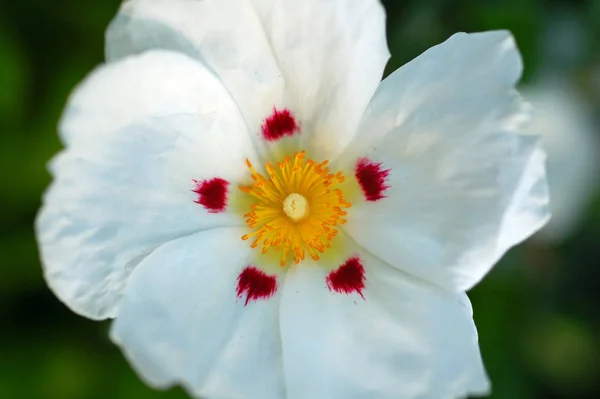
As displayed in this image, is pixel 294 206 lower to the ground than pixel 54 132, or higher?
lower

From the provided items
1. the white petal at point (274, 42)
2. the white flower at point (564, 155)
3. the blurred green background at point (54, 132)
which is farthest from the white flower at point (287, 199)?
the white flower at point (564, 155)

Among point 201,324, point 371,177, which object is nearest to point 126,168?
point 201,324

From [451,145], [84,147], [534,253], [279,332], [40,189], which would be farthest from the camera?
[534,253]

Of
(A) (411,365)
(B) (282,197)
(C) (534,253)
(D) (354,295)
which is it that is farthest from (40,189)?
(C) (534,253)

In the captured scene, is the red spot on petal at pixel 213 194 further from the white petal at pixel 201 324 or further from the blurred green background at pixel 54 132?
the blurred green background at pixel 54 132

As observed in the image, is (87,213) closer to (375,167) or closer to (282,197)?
(282,197)

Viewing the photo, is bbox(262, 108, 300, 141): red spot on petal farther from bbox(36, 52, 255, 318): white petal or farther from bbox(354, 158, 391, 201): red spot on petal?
bbox(354, 158, 391, 201): red spot on petal

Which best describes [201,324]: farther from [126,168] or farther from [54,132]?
[54,132]
